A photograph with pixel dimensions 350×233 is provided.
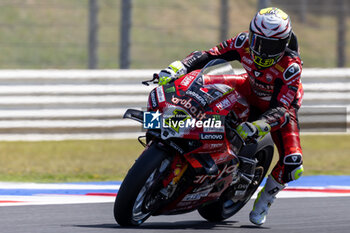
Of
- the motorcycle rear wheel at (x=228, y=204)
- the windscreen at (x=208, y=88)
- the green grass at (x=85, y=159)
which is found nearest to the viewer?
the windscreen at (x=208, y=88)

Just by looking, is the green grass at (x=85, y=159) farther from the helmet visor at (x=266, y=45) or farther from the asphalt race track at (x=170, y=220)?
the helmet visor at (x=266, y=45)

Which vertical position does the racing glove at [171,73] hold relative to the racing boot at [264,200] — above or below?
above

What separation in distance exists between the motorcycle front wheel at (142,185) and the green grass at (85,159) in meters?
3.09

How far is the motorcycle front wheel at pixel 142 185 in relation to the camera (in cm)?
470

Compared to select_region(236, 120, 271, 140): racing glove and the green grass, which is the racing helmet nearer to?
select_region(236, 120, 271, 140): racing glove

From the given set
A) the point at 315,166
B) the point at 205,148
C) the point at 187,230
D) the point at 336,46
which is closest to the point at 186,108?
the point at 205,148

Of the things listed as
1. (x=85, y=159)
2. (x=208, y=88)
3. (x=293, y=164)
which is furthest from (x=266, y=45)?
(x=85, y=159)

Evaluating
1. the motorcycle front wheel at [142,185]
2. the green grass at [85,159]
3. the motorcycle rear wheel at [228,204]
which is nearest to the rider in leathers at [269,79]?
the motorcycle rear wheel at [228,204]

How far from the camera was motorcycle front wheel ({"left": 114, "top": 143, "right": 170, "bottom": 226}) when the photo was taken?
185 inches

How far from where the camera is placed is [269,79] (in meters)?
5.57

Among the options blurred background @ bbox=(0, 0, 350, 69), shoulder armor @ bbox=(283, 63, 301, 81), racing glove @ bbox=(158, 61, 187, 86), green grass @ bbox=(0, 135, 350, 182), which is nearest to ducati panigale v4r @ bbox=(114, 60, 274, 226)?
racing glove @ bbox=(158, 61, 187, 86)

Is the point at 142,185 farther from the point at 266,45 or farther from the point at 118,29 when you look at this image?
the point at 118,29

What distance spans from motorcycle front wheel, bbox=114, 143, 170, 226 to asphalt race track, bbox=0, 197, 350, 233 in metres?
0.18

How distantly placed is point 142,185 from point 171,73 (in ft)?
3.36
